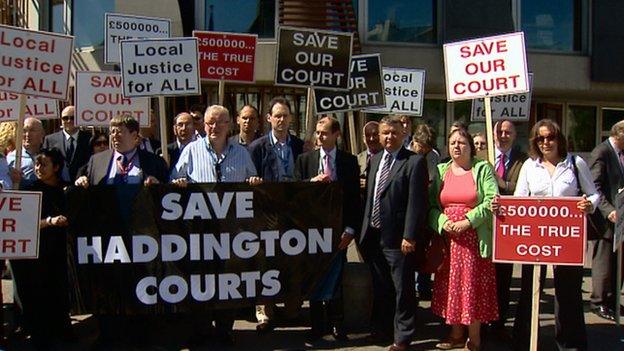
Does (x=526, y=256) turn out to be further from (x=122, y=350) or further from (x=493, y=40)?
(x=122, y=350)

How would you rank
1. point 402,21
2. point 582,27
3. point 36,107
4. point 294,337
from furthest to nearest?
point 582,27, point 402,21, point 36,107, point 294,337

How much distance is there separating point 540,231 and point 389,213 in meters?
1.27

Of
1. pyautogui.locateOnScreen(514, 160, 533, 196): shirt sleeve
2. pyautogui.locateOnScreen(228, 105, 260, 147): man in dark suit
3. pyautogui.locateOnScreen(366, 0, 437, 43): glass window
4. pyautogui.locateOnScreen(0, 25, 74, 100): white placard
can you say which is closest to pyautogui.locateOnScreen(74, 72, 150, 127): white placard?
pyautogui.locateOnScreen(228, 105, 260, 147): man in dark suit

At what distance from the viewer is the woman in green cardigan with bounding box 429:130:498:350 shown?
245 inches

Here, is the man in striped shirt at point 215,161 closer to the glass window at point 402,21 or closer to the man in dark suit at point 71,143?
the man in dark suit at point 71,143

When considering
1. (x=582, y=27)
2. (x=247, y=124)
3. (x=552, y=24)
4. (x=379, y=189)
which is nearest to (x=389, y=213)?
(x=379, y=189)

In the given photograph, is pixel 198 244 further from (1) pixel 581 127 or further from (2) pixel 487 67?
(1) pixel 581 127

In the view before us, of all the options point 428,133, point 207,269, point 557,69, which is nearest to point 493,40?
point 428,133

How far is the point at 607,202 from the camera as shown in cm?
732

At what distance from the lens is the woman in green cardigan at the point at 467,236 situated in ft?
20.4

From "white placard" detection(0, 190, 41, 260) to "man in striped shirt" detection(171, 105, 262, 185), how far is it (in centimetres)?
126

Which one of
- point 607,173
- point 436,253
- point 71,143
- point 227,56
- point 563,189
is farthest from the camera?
point 227,56

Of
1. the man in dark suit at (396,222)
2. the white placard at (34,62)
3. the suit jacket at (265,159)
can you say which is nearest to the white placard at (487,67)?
the man in dark suit at (396,222)

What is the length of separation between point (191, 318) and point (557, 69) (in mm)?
12570
